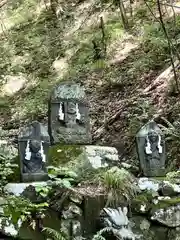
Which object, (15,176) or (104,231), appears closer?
(104,231)

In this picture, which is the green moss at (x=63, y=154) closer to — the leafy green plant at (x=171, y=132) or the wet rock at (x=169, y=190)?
the wet rock at (x=169, y=190)

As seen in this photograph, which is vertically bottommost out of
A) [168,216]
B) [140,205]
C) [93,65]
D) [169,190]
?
[168,216]

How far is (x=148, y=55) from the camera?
11.1 m

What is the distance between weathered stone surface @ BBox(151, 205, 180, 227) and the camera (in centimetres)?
498

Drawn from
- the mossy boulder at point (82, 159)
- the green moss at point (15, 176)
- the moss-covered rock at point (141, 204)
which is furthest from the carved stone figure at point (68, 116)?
the moss-covered rock at point (141, 204)

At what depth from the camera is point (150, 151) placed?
5574mm

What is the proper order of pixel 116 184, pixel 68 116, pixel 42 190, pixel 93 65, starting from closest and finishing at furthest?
pixel 42 190 < pixel 116 184 < pixel 68 116 < pixel 93 65

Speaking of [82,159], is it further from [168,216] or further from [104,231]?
[168,216]

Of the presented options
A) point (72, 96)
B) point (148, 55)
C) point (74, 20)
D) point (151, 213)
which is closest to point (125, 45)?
point (148, 55)

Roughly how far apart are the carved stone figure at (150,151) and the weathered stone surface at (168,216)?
0.62m

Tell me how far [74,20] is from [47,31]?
2.94ft

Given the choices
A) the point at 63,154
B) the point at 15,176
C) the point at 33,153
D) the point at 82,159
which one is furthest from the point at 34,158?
the point at 82,159

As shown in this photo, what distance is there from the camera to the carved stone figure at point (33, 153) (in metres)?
4.77

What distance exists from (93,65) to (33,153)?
23.2ft
